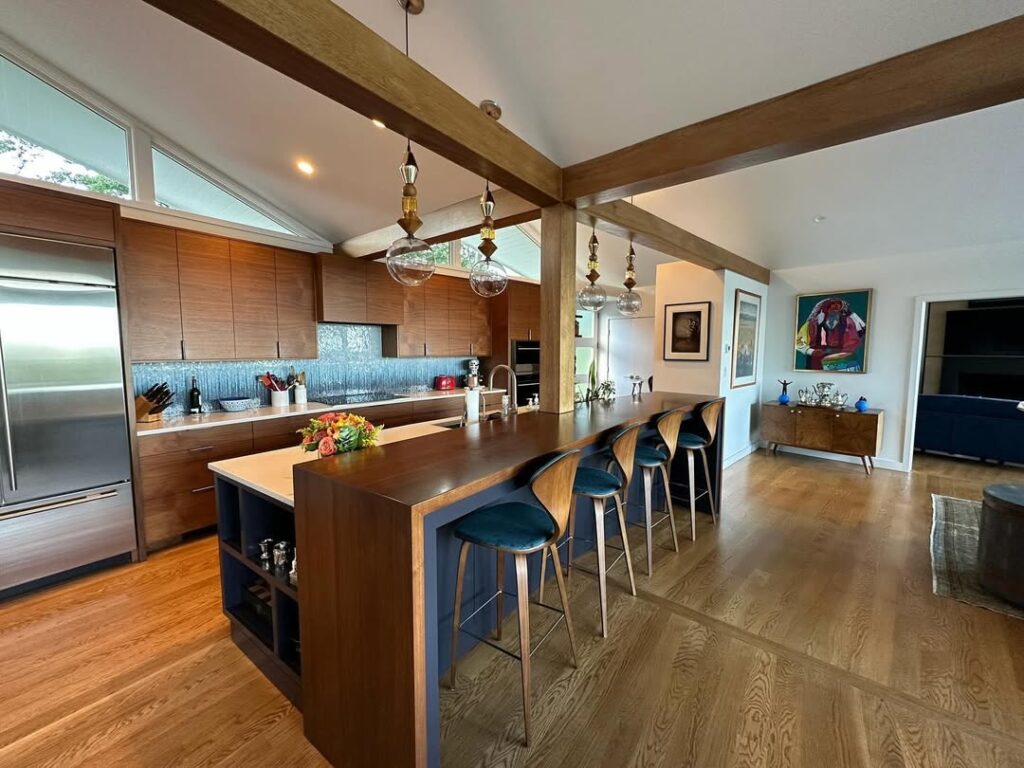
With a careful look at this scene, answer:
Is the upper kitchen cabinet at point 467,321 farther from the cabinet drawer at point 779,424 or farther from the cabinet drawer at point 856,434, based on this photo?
the cabinet drawer at point 856,434

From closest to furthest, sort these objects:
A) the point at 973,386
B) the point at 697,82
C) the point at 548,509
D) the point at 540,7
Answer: the point at 548,509
the point at 540,7
the point at 697,82
the point at 973,386

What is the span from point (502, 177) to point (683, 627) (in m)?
2.48

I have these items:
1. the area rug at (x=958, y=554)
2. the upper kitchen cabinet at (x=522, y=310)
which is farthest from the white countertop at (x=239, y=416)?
the area rug at (x=958, y=554)

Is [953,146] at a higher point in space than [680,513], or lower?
higher

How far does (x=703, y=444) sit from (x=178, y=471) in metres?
3.76

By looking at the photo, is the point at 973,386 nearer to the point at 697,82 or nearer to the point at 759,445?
the point at 759,445

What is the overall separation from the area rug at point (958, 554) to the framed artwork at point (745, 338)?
80.5 inches

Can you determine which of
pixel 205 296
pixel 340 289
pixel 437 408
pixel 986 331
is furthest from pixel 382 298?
pixel 986 331

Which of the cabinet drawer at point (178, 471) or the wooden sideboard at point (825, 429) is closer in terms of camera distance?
the cabinet drawer at point (178, 471)

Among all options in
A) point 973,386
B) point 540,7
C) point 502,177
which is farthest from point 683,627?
point 973,386

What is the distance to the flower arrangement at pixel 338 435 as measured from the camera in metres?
1.77

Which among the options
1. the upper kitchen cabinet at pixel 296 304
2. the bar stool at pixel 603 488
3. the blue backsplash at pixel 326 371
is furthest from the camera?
the upper kitchen cabinet at pixel 296 304

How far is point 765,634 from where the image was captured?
2.09 meters

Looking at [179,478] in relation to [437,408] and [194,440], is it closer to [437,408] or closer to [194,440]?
[194,440]
